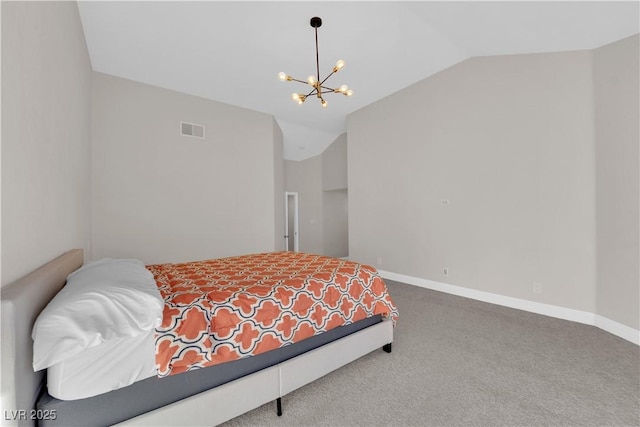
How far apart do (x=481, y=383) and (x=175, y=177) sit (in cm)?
460

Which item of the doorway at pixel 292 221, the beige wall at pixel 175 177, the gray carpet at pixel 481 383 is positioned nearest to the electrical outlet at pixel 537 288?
the gray carpet at pixel 481 383

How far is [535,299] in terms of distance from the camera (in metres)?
3.18

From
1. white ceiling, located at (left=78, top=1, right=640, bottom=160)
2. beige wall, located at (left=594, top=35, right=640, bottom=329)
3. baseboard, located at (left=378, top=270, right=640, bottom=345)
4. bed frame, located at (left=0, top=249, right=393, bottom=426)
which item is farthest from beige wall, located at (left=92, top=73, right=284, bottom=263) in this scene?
→ beige wall, located at (left=594, top=35, right=640, bottom=329)

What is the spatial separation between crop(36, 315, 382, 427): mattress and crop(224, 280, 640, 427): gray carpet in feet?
1.11

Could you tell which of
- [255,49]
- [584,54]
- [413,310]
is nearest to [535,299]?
[413,310]

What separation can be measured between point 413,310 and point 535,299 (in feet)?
4.87

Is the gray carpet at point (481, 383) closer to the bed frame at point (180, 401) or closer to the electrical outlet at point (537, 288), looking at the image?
the bed frame at point (180, 401)

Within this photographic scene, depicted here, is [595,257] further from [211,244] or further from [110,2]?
[110,2]

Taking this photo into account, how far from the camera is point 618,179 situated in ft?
8.54

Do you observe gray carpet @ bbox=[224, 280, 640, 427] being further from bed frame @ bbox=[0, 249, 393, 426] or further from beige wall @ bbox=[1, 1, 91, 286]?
beige wall @ bbox=[1, 1, 91, 286]

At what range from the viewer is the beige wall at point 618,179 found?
248cm

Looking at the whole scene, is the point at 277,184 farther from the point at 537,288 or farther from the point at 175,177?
the point at 537,288

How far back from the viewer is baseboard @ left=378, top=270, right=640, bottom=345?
8.33 ft

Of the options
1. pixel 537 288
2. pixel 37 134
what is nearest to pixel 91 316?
pixel 37 134
